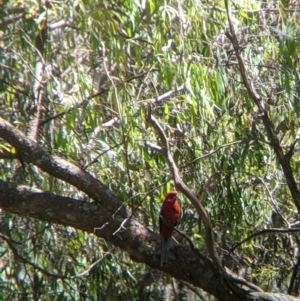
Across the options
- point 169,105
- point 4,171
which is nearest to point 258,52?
point 169,105

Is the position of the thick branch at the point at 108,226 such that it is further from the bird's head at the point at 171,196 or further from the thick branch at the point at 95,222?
the bird's head at the point at 171,196

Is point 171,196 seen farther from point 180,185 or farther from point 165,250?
point 180,185

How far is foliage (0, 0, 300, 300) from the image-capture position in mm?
4703

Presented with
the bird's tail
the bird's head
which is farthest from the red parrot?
the bird's tail

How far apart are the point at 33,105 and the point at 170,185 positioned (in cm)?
124

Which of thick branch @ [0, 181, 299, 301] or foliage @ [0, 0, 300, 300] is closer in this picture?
thick branch @ [0, 181, 299, 301]

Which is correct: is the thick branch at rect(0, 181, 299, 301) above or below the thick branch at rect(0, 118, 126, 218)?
below

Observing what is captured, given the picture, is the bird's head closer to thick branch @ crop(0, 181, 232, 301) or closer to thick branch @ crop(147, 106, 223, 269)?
thick branch @ crop(0, 181, 232, 301)

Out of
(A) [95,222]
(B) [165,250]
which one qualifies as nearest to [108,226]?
(A) [95,222]

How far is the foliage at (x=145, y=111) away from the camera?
4.70m

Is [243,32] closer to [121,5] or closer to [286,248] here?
[121,5]

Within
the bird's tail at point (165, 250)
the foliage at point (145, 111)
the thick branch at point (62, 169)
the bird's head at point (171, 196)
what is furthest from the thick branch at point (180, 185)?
the bird's head at point (171, 196)

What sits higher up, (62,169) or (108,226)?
(62,169)

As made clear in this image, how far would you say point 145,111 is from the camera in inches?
188
